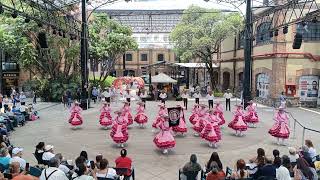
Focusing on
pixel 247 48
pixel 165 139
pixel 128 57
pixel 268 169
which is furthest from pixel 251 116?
pixel 128 57

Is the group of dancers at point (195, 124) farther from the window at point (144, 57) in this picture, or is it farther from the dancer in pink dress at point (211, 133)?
the window at point (144, 57)

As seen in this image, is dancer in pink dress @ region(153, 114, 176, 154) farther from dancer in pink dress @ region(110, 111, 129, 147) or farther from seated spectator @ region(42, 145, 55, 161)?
seated spectator @ region(42, 145, 55, 161)

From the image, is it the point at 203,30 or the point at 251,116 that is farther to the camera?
the point at 203,30

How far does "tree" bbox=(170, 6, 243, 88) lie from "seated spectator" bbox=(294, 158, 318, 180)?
25926 millimetres

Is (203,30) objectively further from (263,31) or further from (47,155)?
(47,155)

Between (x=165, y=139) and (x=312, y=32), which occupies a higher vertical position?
(x=312, y=32)

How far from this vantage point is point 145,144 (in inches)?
596

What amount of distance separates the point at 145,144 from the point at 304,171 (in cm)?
769

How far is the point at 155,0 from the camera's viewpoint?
57.1 metres

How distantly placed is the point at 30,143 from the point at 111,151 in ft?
12.2

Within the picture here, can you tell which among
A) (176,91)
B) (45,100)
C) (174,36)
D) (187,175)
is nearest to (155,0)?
(174,36)

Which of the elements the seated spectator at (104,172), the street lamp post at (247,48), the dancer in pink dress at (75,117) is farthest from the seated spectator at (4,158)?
the street lamp post at (247,48)

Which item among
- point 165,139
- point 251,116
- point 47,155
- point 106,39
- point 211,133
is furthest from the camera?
point 106,39

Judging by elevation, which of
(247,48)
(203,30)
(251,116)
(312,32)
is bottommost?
(251,116)
